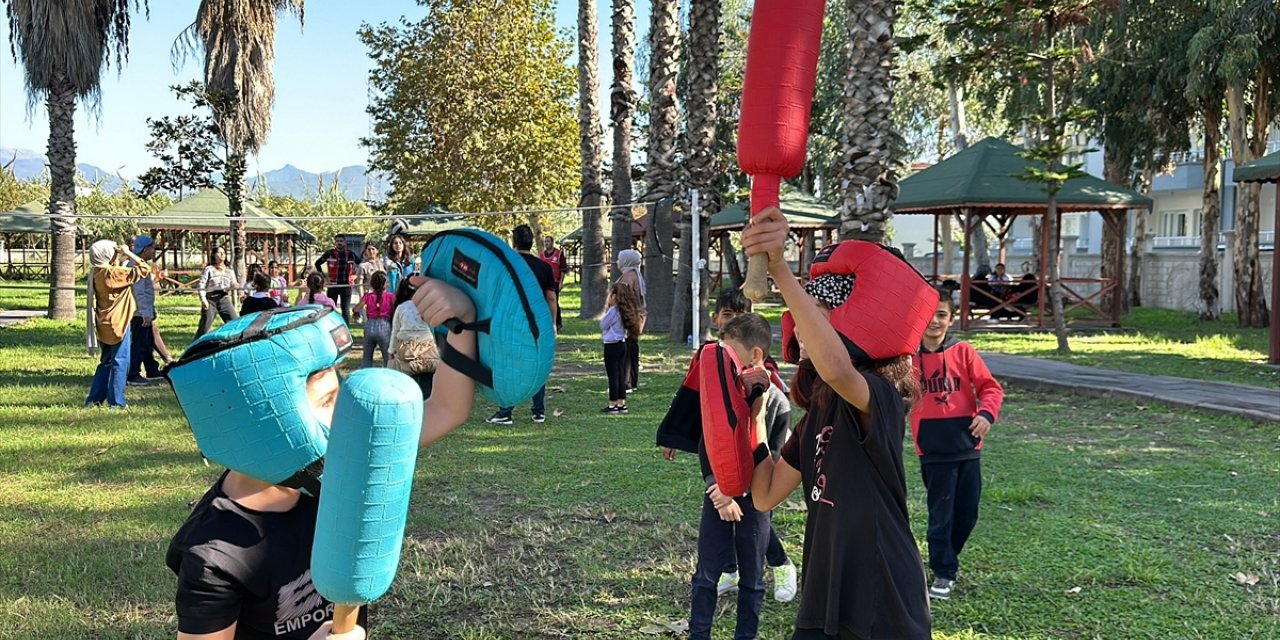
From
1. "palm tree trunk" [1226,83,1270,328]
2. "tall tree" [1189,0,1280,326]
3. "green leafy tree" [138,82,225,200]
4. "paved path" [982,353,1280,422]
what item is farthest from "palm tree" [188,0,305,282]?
"palm tree trunk" [1226,83,1270,328]

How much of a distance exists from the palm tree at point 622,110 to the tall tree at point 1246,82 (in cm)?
993

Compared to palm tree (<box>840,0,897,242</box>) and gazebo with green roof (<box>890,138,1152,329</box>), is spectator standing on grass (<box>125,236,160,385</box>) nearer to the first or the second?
palm tree (<box>840,0,897,242</box>)

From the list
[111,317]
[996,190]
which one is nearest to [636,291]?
[111,317]

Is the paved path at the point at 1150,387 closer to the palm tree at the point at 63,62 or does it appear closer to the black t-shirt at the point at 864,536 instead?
the black t-shirt at the point at 864,536

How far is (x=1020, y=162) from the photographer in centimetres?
2078

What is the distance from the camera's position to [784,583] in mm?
4879

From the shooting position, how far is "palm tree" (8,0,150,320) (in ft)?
61.6

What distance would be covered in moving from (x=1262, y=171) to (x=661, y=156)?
28.6 ft

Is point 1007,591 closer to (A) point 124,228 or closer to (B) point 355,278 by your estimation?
(B) point 355,278

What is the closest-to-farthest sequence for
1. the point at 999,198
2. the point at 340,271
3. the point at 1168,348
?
the point at 1168,348
the point at 340,271
the point at 999,198

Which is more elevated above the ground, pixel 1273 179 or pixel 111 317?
pixel 1273 179

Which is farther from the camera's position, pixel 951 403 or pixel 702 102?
pixel 702 102

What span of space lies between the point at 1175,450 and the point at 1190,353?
8227 mm

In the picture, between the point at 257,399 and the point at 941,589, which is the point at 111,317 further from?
the point at 257,399
